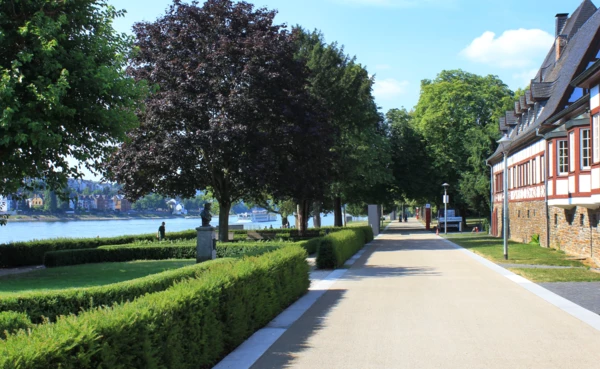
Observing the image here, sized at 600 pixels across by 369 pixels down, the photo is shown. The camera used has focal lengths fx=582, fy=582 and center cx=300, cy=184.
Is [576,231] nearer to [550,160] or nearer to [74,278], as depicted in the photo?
[550,160]

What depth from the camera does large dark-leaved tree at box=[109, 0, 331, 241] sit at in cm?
2627

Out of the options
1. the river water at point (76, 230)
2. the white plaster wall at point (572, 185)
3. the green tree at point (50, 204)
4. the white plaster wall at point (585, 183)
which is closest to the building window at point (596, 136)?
the white plaster wall at point (585, 183)

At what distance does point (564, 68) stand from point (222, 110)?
17.4m

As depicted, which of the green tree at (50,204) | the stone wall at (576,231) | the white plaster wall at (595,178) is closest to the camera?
the white plaster wall at (595,178)

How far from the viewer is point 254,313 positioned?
368 inches

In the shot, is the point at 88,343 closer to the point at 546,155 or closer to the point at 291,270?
the point at 291,270

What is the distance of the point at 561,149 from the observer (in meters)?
25.2

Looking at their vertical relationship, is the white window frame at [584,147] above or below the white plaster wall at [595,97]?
below

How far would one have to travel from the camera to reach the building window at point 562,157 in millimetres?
24719

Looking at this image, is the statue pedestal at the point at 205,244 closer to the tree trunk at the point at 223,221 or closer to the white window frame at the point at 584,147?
the tree trunk at the point at 223,221

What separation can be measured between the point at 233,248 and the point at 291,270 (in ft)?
38.8

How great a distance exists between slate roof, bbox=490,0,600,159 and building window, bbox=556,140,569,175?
1.87 m

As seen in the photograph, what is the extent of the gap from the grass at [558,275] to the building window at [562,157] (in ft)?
24.6

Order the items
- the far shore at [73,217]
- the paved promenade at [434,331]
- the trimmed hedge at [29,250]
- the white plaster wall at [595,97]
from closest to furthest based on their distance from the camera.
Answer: the paved promenade at [434,331]
the white plaster wall at [595,97]
the trimmed hedge at [29,250]
the far shore at [73,217]
